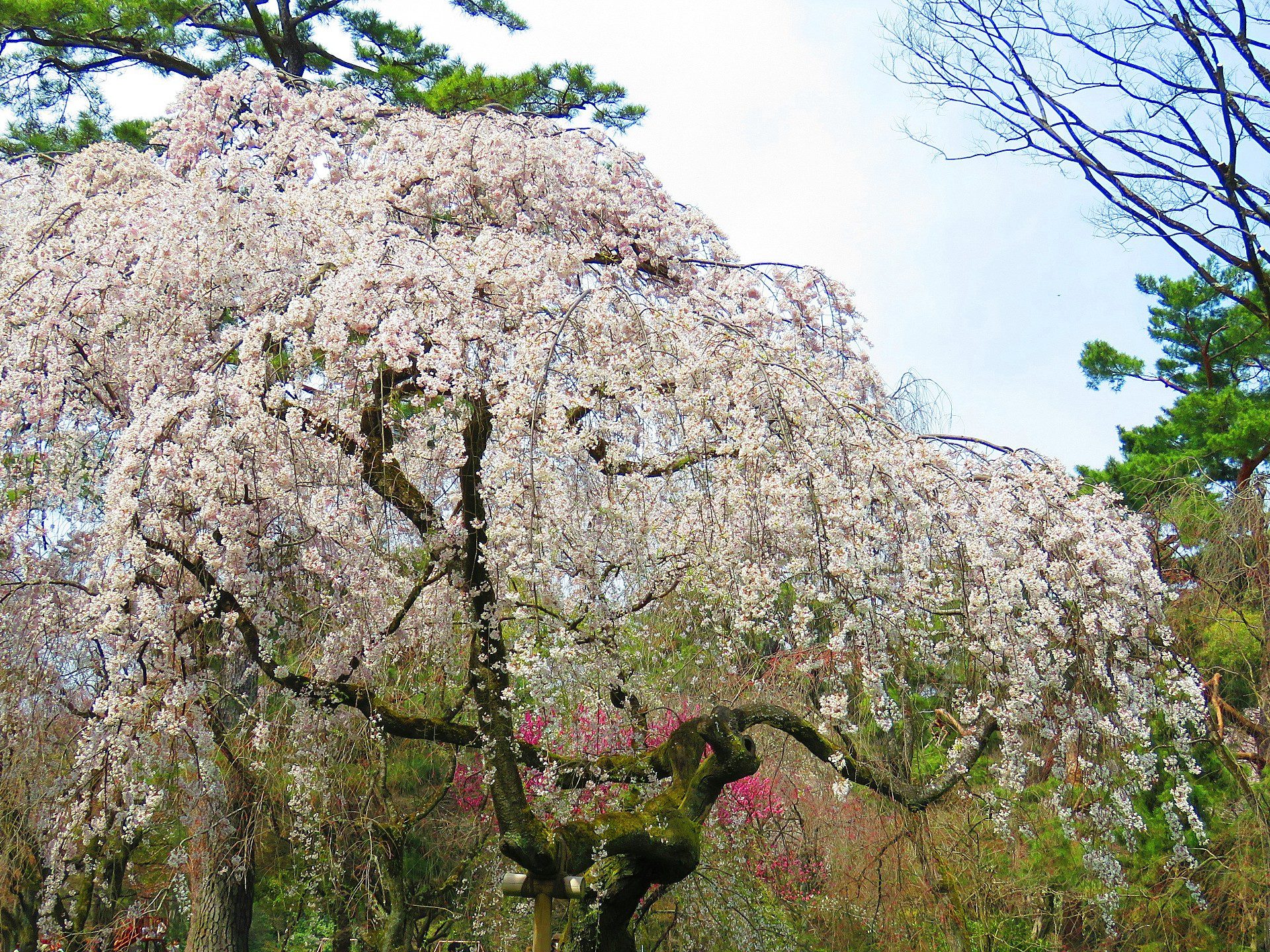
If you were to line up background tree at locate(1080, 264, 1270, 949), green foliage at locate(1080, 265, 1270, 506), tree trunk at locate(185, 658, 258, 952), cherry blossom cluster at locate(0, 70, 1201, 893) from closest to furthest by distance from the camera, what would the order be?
1. cherry blossom cluster at locate(0, 70, 1201, 893)
2. tree trunk at locate(185, 658, 258, 952)
3. background tree at locate(1080, 264, 1270, 949)
4. green foliage at locate(1080, 265, 1270, 506)

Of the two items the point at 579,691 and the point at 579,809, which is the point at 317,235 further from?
the point at 579,809

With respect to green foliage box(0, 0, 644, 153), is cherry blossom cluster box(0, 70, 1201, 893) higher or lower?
lower

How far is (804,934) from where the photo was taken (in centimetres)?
631

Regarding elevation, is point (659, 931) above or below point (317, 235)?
below

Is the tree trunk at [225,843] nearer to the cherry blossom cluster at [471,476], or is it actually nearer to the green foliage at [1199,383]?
the cherry blossom cluster at [471,476]

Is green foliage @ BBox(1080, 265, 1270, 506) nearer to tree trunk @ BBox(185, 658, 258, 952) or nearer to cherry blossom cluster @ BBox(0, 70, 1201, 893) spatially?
cherry blossom cluster @ BBox(0, 70, 1201, 893)

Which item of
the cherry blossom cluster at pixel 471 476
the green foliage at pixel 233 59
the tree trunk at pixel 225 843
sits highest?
the green foliage at pixel 233 59

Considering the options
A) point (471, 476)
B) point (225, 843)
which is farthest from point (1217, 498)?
point (225, 843)

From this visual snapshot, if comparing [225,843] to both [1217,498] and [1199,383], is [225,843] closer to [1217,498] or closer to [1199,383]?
[1217,498]

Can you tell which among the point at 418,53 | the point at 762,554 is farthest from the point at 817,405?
the point at 418,53

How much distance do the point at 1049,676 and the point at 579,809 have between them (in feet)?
7.82

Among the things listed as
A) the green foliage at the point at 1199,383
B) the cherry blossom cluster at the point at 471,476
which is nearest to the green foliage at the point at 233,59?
the cherry blossom cluster at the point at 471,476

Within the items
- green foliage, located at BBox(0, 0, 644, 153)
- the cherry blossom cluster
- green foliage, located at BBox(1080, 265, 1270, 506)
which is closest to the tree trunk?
the cherry blossom cluster

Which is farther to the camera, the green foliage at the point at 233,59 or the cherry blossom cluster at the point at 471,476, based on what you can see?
the green foliage at the point at 233,59
